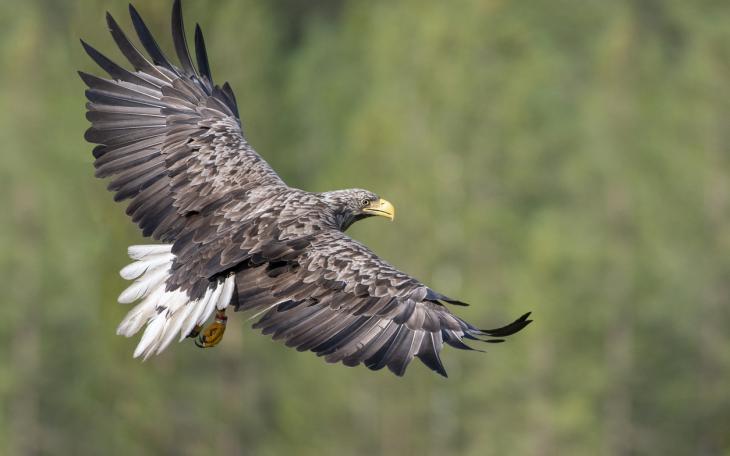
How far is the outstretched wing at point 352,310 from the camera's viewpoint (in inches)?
500

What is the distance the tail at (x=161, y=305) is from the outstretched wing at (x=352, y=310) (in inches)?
9.5

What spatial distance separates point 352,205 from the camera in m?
15.2

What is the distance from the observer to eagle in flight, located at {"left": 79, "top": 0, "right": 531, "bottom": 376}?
12.8 m

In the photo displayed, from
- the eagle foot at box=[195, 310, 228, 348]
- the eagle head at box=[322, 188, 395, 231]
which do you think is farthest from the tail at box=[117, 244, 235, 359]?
the eagle head at box=[322, 188, 395, 231]

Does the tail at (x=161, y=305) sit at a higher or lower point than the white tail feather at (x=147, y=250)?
lower

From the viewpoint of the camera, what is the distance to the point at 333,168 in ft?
115

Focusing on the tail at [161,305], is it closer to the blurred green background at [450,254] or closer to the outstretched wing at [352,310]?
the outstretched wing at [352,310]

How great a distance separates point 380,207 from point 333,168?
19437mm

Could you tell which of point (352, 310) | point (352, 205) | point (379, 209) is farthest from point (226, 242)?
point (379, 209)

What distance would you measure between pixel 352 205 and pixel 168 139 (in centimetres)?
163

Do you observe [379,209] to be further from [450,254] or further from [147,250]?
[450,254]

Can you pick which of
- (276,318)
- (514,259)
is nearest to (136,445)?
(514,259)

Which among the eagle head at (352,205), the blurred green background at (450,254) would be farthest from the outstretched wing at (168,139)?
the blurred green background at (450,254)

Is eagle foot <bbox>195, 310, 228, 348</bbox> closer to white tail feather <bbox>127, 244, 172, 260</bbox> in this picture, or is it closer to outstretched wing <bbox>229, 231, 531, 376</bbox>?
white tail feather <bbox>127, 244, 172, 260</bbox>
